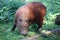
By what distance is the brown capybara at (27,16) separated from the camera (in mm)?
7586

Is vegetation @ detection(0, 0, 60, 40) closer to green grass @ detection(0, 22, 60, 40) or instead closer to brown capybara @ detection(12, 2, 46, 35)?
green grass @ detection(0, 22, 60, 40)

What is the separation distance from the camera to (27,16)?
25.1ft

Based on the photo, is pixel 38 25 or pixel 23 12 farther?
Result: pixel 38 25

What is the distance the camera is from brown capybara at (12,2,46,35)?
24.9ft

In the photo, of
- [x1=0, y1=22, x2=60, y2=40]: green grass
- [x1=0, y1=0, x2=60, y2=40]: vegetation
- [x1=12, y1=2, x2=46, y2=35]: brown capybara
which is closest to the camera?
[x1=0, y1=22, x2=60, y2=40]: green grass

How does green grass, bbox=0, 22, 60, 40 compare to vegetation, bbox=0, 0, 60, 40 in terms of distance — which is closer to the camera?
green grass, bbox=0, 22, 60, 40

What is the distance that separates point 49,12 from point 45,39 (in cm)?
406

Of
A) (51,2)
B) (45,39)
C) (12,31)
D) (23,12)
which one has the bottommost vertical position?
(45,39)

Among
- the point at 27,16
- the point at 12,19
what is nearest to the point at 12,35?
the point at 27,16

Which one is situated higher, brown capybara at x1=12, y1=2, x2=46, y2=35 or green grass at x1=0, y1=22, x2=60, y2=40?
brown capybara at x1=12, y1=2, x2=46, y2=35

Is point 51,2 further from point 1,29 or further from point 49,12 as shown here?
point 1,29

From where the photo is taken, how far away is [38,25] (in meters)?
8.45

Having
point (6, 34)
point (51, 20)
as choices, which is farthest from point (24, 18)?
point (51, 20)

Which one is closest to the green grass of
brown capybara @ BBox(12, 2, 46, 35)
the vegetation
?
the vegetation
